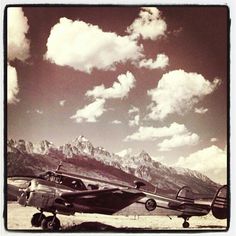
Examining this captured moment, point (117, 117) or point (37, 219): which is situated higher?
point (117, 117)

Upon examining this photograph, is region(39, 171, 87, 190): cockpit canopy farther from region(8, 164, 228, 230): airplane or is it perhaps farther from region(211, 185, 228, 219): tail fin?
region(211, 185, 228, 219): tail fin

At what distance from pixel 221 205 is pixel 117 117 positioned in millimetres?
458

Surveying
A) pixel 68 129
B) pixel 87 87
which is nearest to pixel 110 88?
pixel 87 87

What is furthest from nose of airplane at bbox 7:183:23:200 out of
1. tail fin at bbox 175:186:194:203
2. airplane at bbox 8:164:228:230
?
tail fin at bbox 175:186:194:203

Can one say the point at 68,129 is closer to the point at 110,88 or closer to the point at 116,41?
the point at 110,88

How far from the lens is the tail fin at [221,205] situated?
1.88 metres

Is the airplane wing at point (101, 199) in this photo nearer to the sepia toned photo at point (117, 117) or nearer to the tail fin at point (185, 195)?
the sepia toned photo at point (117, 117)

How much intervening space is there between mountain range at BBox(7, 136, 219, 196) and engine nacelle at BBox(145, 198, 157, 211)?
1.4 inches

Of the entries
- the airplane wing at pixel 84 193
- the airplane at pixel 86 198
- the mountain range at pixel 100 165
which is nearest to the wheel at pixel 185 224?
the airplane at pixel 86 198

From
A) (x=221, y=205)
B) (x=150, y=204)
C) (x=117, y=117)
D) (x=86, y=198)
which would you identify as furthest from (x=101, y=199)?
(x=221, y=205)

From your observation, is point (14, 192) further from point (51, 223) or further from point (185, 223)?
point (185, 223)

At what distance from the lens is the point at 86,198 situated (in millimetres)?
1863

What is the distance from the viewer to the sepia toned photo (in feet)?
6.09
